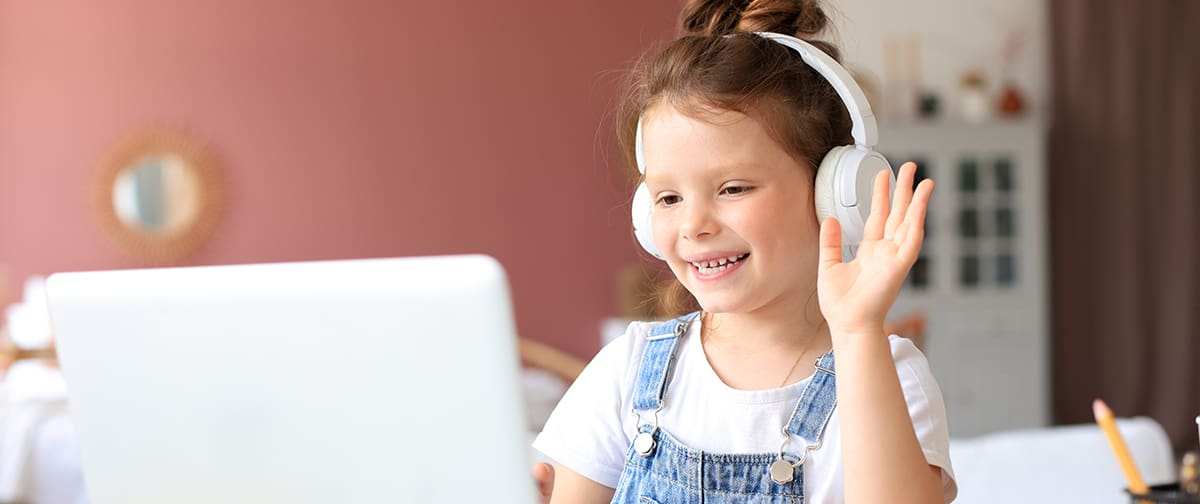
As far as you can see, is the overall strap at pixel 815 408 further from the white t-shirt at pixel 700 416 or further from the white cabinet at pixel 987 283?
the white cabinet at pixel 987 283

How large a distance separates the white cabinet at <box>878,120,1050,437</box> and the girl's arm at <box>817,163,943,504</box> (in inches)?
180

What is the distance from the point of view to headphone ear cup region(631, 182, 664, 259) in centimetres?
116

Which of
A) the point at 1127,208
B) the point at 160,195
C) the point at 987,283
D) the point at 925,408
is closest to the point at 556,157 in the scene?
the point at 160,195

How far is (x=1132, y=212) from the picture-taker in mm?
5543

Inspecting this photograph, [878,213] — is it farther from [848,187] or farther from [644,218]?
[644,218]

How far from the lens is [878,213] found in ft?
2.89

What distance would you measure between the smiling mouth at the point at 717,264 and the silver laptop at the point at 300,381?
0.45 meters

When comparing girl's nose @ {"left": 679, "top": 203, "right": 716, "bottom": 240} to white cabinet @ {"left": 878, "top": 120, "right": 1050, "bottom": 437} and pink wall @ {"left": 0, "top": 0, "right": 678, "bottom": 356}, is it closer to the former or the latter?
pink wall @ {"left": 0, "top": 0, "right": 678, "bottom": 356}

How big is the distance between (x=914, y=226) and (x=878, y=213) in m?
0.05

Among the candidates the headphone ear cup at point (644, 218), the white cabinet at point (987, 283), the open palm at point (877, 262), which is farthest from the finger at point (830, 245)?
the white cabinet at point (987, 283)

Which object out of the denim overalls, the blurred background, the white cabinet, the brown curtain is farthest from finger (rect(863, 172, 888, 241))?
the brown curtain

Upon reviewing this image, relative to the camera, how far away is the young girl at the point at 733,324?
105cm

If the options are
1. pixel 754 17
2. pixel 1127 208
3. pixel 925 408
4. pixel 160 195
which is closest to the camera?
pixel 925 408

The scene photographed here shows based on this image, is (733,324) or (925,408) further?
(733,324)
